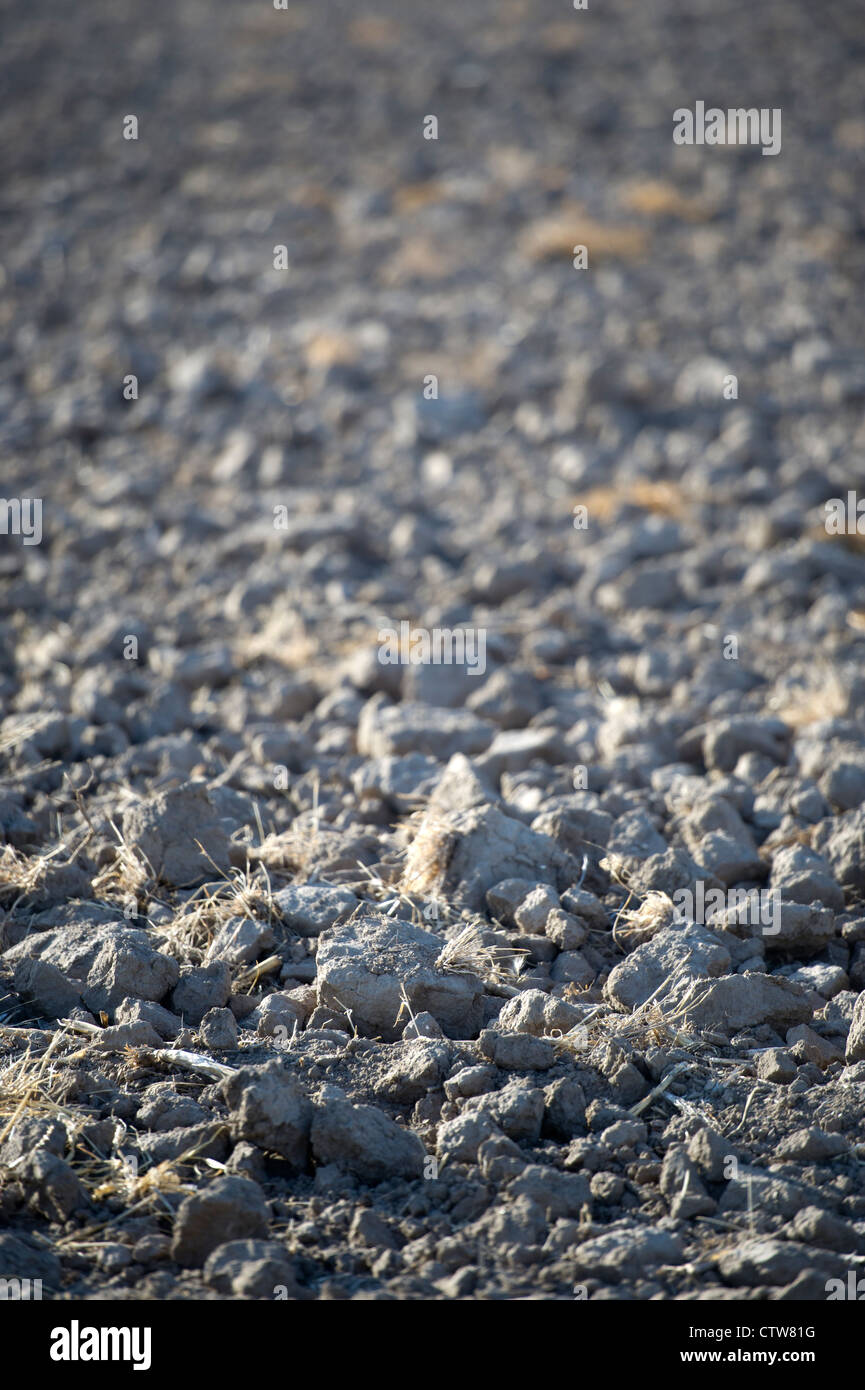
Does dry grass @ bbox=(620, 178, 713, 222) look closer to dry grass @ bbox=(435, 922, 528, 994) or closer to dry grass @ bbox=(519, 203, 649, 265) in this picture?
dry grass @ bbox=(519, 203, 649, 265)

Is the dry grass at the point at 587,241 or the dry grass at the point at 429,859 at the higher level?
the dry grass at the point at 587,241

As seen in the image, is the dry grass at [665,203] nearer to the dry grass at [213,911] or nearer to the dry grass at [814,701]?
the dry grass at [814,701]

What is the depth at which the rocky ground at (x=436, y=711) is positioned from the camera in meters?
2.55

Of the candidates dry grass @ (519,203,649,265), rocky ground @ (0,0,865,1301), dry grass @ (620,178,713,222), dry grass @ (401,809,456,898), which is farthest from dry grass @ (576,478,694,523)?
dry grass @ (620,178,713,222)

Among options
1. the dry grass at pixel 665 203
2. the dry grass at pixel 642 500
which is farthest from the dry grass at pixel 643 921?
the dry grass at pixel 665 203

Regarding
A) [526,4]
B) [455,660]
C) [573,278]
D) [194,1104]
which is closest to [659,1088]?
[194,1104]

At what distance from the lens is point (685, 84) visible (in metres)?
12.3

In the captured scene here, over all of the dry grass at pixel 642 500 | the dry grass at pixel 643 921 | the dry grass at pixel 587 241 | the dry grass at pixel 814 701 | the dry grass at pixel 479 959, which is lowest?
the dry grass at pixel 479 959

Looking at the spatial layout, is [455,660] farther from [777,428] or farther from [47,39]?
[47,39]

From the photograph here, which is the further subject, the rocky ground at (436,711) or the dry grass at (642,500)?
the dry grass at (642,500)

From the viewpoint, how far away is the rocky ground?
8.36 feet

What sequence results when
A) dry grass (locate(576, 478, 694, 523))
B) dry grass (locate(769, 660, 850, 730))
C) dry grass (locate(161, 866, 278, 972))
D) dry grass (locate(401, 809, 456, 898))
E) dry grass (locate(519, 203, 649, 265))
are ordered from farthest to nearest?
dry grass (locate(519, 203, 649, 265)), dry grass (locate(576, 478, 694, 523)), dry grass (locate(769, 660, 850, 730)), dry grass (locate(401, 809, 456, 898)), dry grass (locate(161, 866, 278, 972))

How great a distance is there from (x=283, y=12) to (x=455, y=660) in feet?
41.5

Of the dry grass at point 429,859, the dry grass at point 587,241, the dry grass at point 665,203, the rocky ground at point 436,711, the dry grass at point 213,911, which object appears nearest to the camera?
the rocky ground at point 436,711
